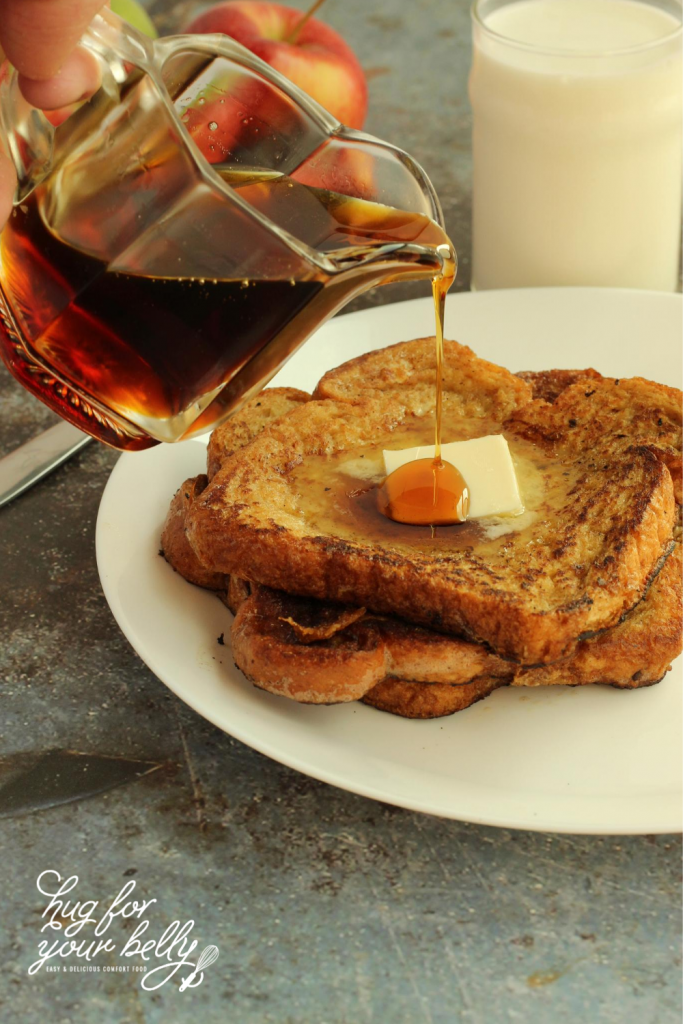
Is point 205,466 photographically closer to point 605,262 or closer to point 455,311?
point 455,311

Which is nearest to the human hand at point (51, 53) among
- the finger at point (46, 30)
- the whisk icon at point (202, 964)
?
the finger at point (46, 30)

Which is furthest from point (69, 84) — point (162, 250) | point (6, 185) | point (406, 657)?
point (406, 657)

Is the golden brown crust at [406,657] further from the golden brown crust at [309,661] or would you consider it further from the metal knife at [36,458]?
the metal knife at [36,458]

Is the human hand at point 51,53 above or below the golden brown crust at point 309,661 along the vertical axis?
above

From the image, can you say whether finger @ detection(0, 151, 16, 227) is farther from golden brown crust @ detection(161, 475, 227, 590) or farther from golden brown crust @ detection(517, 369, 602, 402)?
golden brown crust @ detection(517, 369, 602, 402)

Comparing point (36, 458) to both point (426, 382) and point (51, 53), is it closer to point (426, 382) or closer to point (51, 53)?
point (426, 382)

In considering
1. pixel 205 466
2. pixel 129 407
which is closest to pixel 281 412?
pixel 205 466

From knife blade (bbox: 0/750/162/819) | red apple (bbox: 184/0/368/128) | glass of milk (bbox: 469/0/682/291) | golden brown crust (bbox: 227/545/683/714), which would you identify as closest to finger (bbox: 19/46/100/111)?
golden brown crust (bbox: 227/545/683/714)
